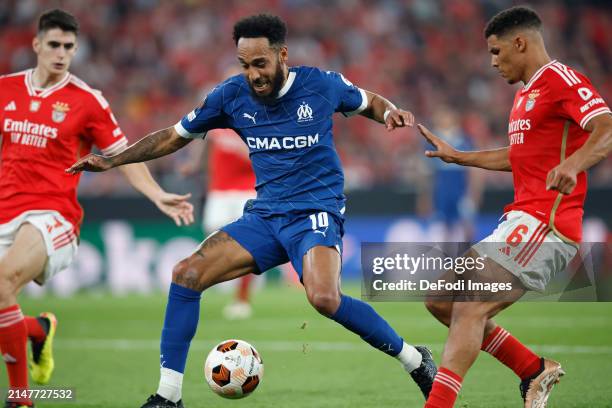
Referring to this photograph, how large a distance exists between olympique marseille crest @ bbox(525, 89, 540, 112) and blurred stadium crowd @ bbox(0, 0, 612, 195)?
12.6m

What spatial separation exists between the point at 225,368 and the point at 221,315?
5.97 m

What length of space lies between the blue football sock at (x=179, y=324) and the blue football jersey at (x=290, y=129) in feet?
2.33

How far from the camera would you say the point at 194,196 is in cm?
1631

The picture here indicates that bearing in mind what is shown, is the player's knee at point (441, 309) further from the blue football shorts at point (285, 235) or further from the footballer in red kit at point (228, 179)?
the footballer in red kit at point (228, 179)

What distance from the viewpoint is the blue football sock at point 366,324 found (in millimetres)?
5496

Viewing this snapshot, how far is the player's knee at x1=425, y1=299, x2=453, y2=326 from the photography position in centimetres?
536

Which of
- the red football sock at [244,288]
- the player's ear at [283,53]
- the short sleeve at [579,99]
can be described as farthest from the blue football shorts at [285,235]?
the red football sock at [244,288]

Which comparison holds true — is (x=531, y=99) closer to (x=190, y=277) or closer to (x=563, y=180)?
(x=563, y=180)

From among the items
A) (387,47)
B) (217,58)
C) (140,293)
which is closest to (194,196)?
Result: (140,293)

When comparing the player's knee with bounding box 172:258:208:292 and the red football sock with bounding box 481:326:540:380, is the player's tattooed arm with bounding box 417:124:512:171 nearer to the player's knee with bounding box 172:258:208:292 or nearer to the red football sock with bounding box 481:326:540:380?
the red football sock with bounding box 481:326:540:380

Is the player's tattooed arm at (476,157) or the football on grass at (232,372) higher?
the player's tattooed arm at (476,157)

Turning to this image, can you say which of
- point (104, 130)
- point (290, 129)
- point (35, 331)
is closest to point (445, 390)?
point (290, 129)

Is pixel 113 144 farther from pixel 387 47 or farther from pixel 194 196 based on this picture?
pixel 387 47

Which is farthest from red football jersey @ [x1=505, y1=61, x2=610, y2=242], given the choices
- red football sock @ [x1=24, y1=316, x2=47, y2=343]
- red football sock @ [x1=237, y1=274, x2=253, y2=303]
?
red football sock @ [x1=237, y1=274, x2=253, y2=303]
